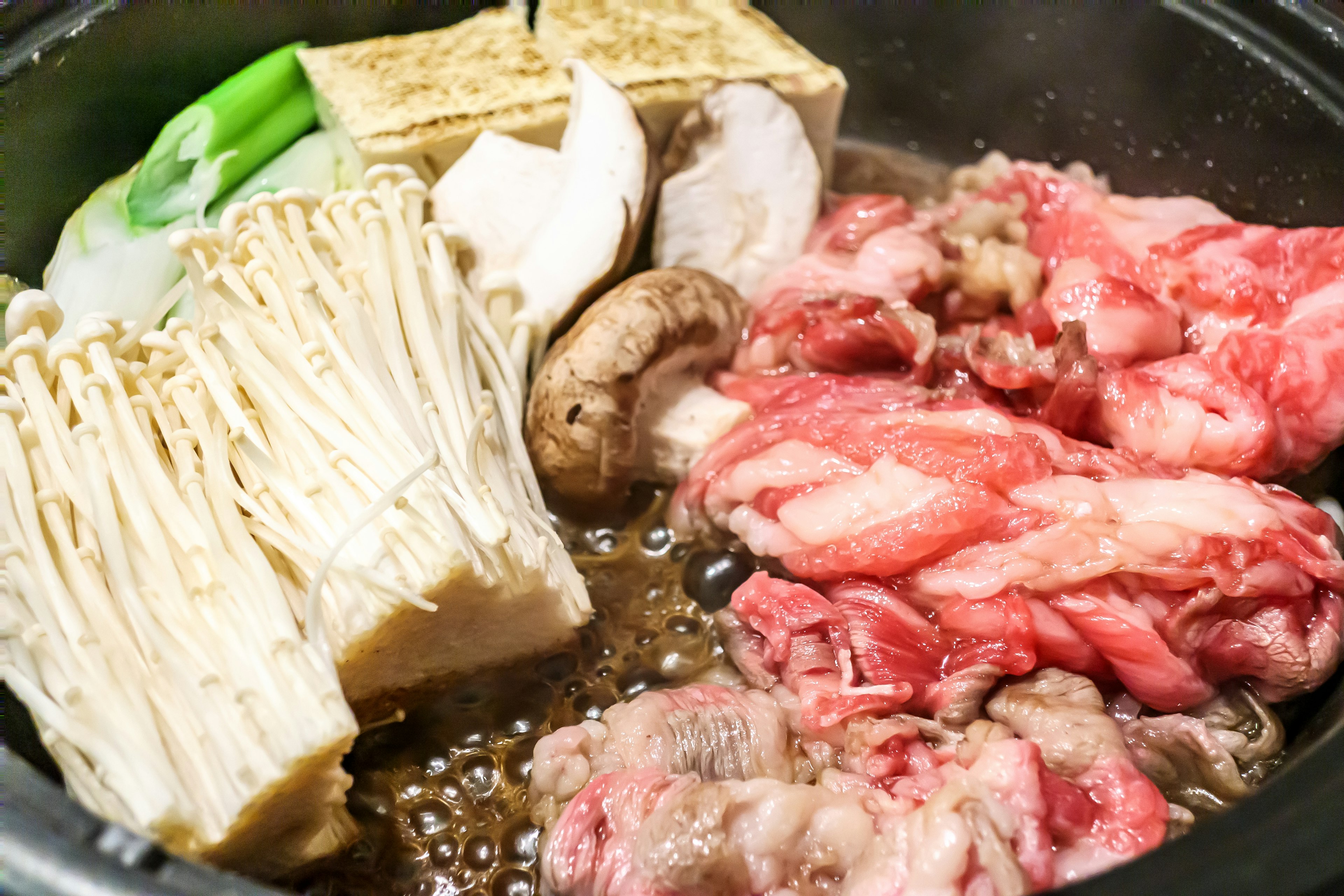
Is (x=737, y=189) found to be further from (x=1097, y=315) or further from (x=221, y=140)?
(x=221, y=140)

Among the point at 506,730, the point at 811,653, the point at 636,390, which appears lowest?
the point at 506,730

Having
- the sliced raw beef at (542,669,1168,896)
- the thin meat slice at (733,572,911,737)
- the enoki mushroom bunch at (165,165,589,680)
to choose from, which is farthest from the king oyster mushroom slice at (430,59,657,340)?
the sliced raw beef at (542,669,1168,896)

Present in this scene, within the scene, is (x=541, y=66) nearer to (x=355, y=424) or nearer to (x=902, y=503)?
(x=355, y=424)

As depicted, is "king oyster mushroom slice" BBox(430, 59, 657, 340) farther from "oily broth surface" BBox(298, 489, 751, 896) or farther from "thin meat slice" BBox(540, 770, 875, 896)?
"thin meat slice" BBox(540, 770, 875, 896)

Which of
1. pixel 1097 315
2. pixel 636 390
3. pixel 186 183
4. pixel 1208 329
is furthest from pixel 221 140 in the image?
pixel 1208 329

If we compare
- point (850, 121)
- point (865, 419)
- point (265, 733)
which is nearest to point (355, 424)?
point (265, 733)

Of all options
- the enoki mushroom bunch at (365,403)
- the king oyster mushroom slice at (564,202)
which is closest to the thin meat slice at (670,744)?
the enoki mushroom bunch at (365,403)
